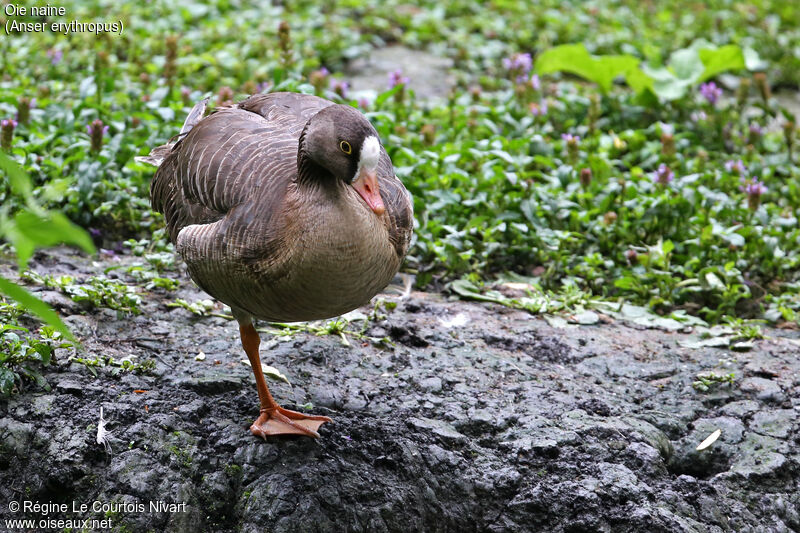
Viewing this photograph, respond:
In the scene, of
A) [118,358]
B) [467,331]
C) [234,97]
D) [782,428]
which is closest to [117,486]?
[118,358]

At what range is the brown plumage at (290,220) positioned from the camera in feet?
11.2

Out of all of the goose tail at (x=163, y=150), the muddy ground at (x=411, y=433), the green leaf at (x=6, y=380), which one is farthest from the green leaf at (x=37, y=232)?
the goose tail at (x=163, y=150)

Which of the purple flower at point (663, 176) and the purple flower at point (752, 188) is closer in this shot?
the purple flower at point (752, 188)

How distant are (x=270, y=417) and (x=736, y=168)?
434 cm

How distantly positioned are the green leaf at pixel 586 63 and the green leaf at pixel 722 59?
2.20ft

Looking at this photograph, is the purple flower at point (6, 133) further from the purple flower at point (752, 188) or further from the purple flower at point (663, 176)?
the purple flower at point (752, 188)

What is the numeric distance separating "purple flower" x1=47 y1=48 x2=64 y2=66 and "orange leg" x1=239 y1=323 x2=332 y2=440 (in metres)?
4.83

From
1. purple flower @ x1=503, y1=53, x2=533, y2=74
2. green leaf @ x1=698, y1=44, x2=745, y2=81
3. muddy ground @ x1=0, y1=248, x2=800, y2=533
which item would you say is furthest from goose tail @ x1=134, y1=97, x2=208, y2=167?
green leaf @ x1=698, y1=44, x2=745, y2=81

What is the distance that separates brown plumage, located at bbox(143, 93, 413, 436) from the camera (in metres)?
3.41

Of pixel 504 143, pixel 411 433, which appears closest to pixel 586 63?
pixel 504 143

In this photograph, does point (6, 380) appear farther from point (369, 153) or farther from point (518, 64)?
point (518, 64)

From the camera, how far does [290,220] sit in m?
3.49

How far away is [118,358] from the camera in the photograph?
167 inches

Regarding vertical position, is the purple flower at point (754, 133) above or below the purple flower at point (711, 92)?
below
